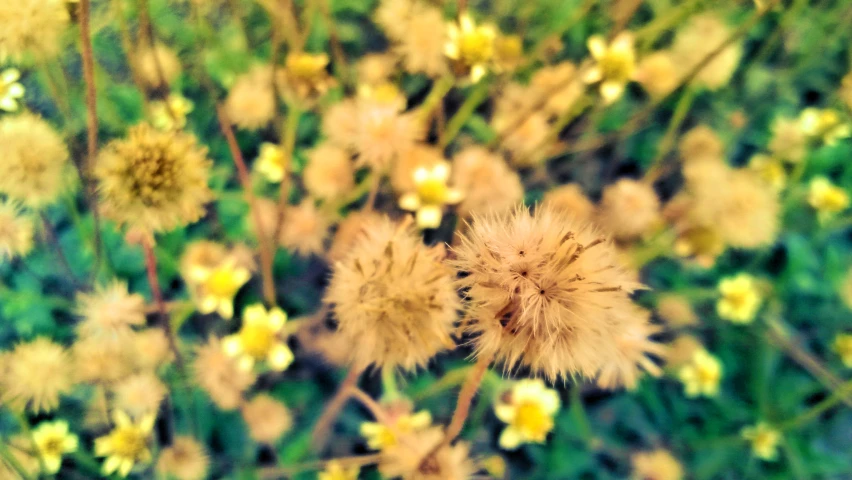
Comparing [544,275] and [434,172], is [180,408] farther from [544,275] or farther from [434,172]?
[544,275]

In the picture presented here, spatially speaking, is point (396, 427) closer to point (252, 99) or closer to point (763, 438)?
point (252, 99)

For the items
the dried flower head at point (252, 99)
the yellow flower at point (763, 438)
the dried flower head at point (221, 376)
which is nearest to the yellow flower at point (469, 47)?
the dried flower head at point (252, 99)

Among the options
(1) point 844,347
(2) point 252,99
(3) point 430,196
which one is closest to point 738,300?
(1) point 844,347

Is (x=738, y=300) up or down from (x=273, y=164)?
up

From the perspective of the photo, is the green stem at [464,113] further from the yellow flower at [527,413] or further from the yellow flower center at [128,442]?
the yellow flower center at [128,442]

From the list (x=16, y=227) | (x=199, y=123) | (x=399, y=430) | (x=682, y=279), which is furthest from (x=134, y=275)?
(x=682, y=279)

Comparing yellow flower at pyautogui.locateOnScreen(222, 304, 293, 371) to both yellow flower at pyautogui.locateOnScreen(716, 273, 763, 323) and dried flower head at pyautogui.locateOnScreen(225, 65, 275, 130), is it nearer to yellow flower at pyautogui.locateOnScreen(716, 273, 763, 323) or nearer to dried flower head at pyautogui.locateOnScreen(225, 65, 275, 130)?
dried flower head at pyautogui.locateOnScreen(225, 65, 275, 130)

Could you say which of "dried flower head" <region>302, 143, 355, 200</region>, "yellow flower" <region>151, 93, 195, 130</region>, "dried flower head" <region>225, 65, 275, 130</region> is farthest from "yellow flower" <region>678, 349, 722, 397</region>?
"yellow flower" <region>151, 93, 195, 130</region>
